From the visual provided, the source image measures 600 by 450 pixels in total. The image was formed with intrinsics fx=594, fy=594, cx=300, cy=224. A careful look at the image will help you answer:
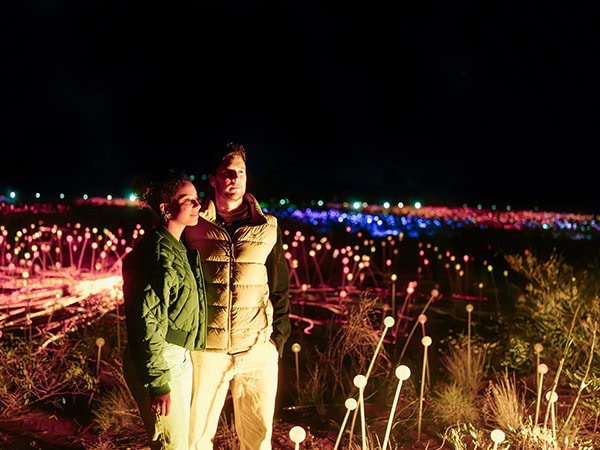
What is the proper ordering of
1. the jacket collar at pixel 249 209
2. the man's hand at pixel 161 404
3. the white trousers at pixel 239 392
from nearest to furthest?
the man's hand at pixel 161 404
the white trousers at pixel 239 392
the jacket collar at pixel 249 209

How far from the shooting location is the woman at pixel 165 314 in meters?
2.64

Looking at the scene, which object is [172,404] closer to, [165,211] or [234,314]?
[234,314]

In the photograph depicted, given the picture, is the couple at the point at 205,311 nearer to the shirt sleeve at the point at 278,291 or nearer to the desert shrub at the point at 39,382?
the shirt sleeve at the point at 278,291

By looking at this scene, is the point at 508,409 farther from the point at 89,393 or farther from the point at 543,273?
the point at 89,393

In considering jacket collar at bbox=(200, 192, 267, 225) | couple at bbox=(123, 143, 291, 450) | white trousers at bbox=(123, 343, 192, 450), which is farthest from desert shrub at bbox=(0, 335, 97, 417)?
jacket collar at bbox=(200, 192, 267, 225)

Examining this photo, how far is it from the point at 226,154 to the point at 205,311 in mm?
858

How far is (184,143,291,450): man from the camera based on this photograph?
3125 millimetres

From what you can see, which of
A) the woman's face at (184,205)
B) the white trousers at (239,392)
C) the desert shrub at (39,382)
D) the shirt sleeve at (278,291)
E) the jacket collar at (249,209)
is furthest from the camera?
the desert shrub at (39,382)

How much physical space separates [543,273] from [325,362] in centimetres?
277

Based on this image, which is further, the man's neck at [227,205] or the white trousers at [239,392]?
the man's neck at [227,205]

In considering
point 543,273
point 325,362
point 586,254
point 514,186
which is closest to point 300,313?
point 325,362

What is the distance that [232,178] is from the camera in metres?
3.22

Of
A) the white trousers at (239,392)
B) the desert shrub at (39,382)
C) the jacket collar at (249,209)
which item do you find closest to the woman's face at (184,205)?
the jacket collar at (249,209)

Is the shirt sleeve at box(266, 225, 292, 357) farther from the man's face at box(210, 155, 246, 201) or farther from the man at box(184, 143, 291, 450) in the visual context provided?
the man's face at box(210, 155, 246, 201)
